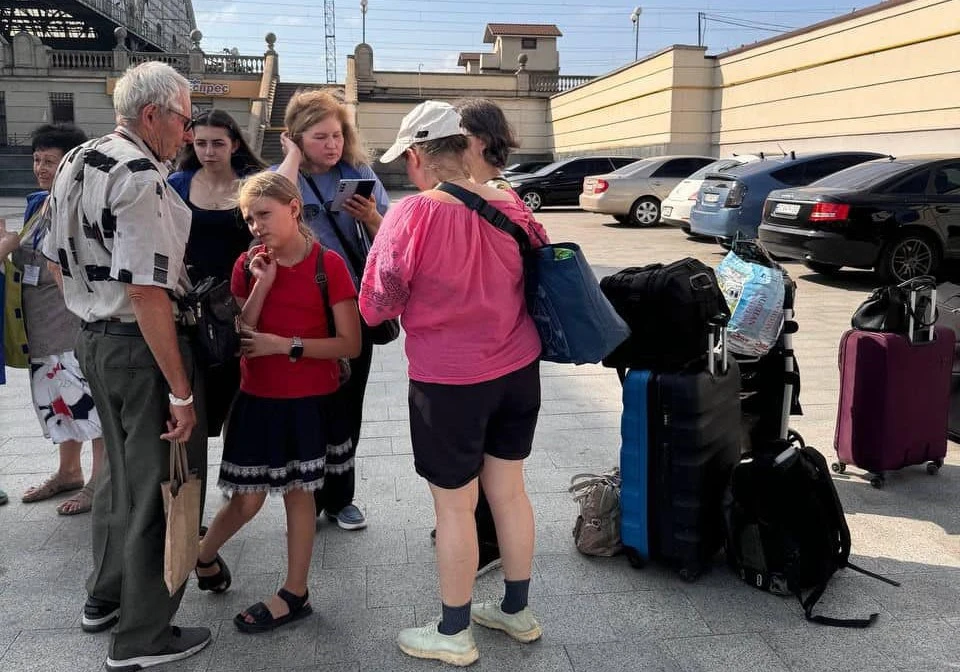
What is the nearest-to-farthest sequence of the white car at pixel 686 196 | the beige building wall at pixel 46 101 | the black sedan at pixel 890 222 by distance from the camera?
the black sedan at pixel 890 222 < the white car at pixel 686 196 < the beige building wall at pixel 46 101

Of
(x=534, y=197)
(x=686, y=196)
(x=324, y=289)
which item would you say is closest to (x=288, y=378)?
(x=324, y=289)

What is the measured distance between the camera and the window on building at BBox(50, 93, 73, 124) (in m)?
36.4

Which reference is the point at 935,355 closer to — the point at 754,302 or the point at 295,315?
the point at 754,302

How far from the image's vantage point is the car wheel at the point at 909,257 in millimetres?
9719

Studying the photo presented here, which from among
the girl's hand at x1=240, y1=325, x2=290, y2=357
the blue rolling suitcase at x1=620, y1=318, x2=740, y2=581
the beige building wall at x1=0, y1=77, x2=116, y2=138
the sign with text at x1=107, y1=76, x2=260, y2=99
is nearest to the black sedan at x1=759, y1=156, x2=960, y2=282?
the blue rolling suitcase at x1=620, y1=318, x2=740, y2=581

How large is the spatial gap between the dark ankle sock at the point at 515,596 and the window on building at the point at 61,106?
39561 mm

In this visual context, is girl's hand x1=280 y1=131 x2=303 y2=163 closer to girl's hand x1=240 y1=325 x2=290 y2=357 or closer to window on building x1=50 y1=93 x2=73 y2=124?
girl's hand x1=240 y1=325 x2=290 y2=357

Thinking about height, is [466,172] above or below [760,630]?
above

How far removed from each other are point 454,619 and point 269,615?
72cm

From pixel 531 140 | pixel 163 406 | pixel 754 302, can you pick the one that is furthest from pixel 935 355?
pixel 531 140

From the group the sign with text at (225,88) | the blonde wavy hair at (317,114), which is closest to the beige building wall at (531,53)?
the sign with text at (225,88)

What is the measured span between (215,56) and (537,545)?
41051 mm

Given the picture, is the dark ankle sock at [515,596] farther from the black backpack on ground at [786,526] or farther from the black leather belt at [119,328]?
the black leather belt at [119,328]

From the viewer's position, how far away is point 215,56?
39.8 m
